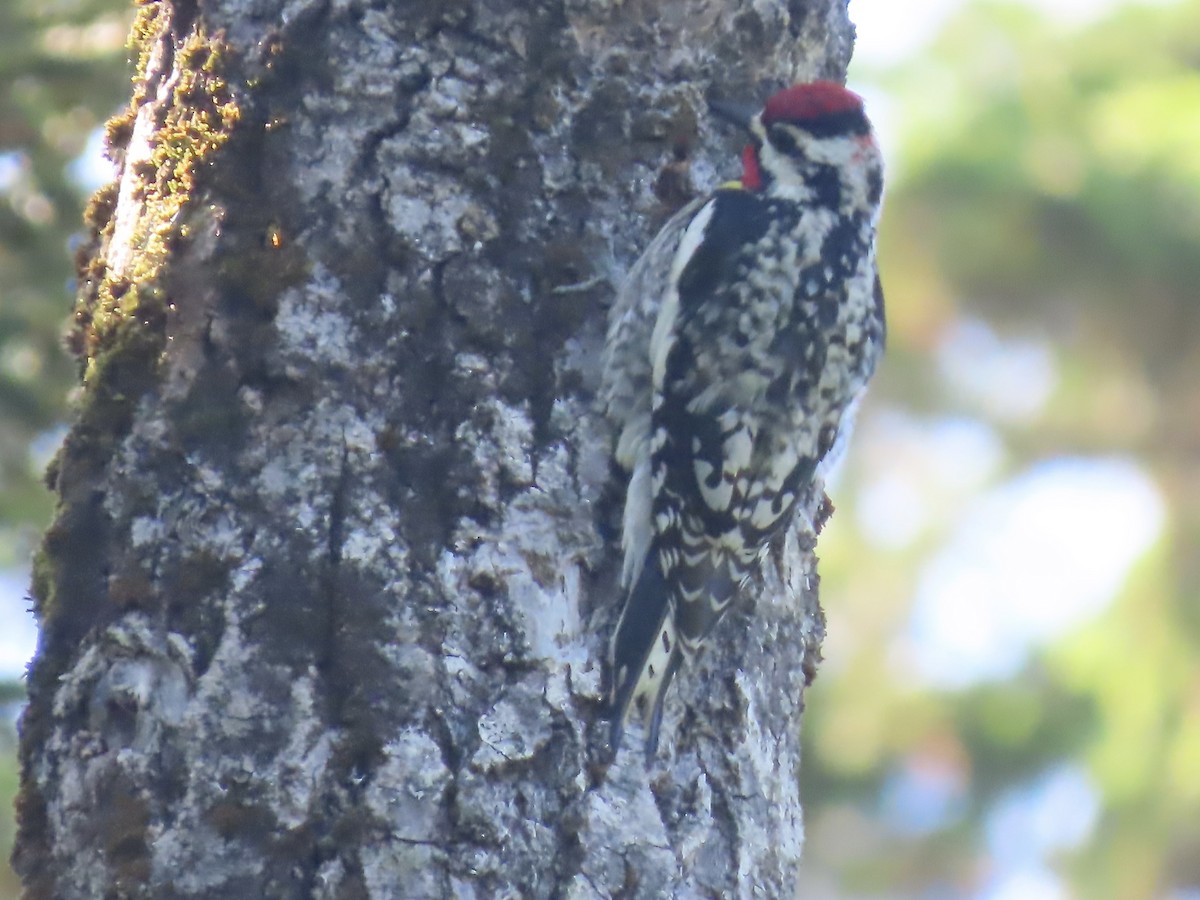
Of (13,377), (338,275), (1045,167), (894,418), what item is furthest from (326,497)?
(894,418)

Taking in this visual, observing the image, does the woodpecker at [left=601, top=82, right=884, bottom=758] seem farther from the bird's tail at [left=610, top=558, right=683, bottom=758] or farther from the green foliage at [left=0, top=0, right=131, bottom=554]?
the green foliage at [left=0, top=0, right=131, bottom=554]

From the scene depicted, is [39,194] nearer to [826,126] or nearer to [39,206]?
[39,206]

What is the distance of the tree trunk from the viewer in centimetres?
243

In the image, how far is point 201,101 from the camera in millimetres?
2844

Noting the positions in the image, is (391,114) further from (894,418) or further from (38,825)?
(894,418)

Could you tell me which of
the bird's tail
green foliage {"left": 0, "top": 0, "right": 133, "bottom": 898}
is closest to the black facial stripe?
the bird's tail

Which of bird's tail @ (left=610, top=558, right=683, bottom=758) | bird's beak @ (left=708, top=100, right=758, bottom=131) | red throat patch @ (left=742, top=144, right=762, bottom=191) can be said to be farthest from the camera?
red throat patch @ (left=742, top=144, right=762, bottom=191)

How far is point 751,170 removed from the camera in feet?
11.1

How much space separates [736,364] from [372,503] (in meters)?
0.95

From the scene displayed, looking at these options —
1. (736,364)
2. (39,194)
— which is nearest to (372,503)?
(736,364)

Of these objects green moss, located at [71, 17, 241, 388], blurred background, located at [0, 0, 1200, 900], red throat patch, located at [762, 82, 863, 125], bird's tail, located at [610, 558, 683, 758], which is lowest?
bird's tail, located at [610, 558, 683, 758]

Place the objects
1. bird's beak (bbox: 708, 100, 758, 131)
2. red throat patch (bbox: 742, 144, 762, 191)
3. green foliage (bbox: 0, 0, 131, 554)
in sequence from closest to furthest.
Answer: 1. bird's beak (bbox: 708, 100, 758, 131)
2. red throat patch (bbox: 742, 144, 762, 191)
3. green foliage (bbox: 0, 0, 131, 554)

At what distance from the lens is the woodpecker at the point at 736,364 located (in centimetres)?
285

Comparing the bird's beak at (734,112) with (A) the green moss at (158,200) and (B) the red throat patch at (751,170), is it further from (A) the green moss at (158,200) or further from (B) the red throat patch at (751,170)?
(A) the green moss at (158,200)
